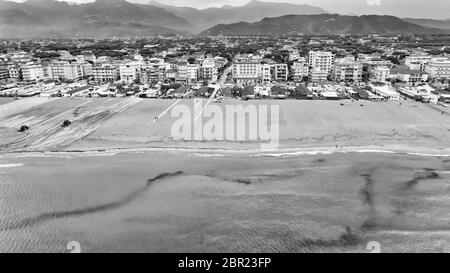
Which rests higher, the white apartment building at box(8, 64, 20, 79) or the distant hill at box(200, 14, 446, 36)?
the distant hill at box(200, 14, 446, 36)

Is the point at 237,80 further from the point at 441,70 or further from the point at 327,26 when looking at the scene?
the point at 327,26

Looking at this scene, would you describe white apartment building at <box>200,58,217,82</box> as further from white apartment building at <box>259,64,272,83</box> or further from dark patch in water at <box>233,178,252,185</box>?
dark patch in water at <box>233,178,252,185</box>

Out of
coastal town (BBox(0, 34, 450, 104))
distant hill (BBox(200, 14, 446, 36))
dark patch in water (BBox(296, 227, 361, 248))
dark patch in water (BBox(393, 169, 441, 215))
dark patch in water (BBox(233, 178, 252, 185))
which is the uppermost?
distant hill (BBox(200, 14, 446, 36))

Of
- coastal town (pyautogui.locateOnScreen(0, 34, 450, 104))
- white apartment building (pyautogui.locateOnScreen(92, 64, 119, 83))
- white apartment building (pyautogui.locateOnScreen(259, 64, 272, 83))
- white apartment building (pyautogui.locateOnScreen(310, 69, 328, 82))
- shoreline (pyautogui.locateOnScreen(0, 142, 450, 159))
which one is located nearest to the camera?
shoreline (pyautogui.locateOnScreen(0, 142, 450, 159))

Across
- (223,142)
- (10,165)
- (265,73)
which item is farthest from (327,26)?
(10,165)

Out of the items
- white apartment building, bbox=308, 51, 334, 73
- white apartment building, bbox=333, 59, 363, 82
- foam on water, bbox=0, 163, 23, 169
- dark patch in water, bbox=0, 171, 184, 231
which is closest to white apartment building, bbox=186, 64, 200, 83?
white apartment building, bbox=308, 51, 334, 73

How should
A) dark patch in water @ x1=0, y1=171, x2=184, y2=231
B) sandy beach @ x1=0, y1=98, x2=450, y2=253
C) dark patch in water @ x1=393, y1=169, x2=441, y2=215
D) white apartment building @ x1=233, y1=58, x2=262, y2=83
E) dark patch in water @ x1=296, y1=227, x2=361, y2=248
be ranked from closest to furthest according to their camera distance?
dark patch in water @ x1=296, y1=227, x2=361, y2=248 < sandy beach @ x1=0, y1=98, x2=450, y2=253 < dark patch in water @ x1=0, y1=171, x2=184, y2=231 < dark patch in water @ x1=393, y1=169, x2=441, y2=215 < white apartment building @ x1=233, y1=58, x2=262, y2=83

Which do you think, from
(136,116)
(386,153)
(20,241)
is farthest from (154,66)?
(20,241)
